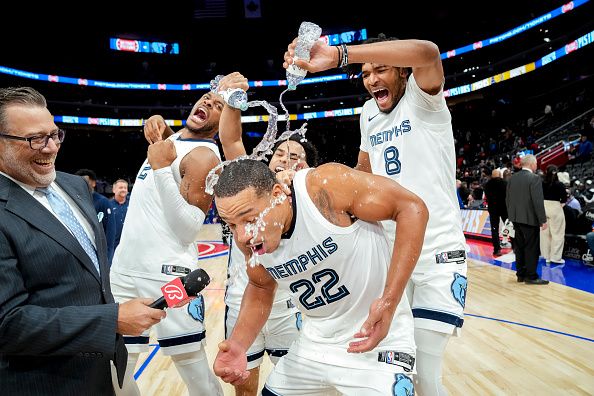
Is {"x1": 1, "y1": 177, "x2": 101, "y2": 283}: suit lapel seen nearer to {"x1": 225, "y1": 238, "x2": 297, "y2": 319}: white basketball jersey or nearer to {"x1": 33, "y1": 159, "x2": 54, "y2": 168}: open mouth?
{"x1": 33, "y1": 159, "x2": 54, "y2": 168}: open mouth

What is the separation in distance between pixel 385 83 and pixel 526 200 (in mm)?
5910

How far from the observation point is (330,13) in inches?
1202

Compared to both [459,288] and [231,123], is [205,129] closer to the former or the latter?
[231,123]

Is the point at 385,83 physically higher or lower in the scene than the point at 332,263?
higher

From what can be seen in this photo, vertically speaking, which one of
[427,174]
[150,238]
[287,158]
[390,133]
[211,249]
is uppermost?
[390,133]

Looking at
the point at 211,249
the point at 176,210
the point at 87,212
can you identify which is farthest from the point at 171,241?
the point at 211,249

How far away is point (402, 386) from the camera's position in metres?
1.92

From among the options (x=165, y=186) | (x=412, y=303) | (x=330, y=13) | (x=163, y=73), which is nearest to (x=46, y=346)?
(x=165, y=186)

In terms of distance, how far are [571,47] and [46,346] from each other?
2201cm

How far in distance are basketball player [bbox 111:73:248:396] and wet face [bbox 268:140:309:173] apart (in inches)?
19.4

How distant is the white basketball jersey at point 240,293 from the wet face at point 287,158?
0.66m

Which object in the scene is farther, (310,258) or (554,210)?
(554,210)

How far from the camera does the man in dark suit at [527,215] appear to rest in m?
7.48

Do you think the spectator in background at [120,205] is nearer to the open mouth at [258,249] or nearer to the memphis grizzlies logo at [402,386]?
the open mouth at [258,249]
